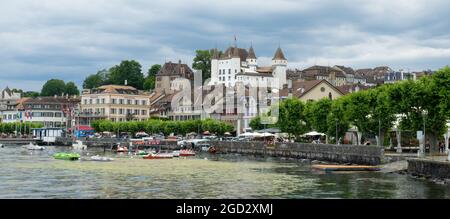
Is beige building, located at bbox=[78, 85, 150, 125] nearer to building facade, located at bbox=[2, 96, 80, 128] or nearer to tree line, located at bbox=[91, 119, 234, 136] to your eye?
building facade, located at bbox=[2, 96, 80, 128]

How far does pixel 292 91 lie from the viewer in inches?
5330

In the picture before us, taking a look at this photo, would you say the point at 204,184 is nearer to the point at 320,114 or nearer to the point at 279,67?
the point at 320,114

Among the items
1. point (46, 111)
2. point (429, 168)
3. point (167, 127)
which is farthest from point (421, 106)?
point (46, 111)

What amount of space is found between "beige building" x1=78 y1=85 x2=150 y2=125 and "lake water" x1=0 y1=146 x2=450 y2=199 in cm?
10722

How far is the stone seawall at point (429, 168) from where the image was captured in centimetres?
4888

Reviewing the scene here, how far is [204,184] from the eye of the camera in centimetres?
4928

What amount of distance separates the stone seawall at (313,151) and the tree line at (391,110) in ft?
11.4

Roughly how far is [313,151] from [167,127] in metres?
61.0

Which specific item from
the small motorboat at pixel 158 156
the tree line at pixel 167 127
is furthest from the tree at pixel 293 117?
the tree line at pixel 167 127

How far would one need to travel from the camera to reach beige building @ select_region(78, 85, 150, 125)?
173 m

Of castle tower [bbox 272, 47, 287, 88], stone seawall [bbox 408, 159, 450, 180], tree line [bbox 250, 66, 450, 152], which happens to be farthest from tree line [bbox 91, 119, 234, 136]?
stone seawall [bbox 408, 159, 450, 180]
